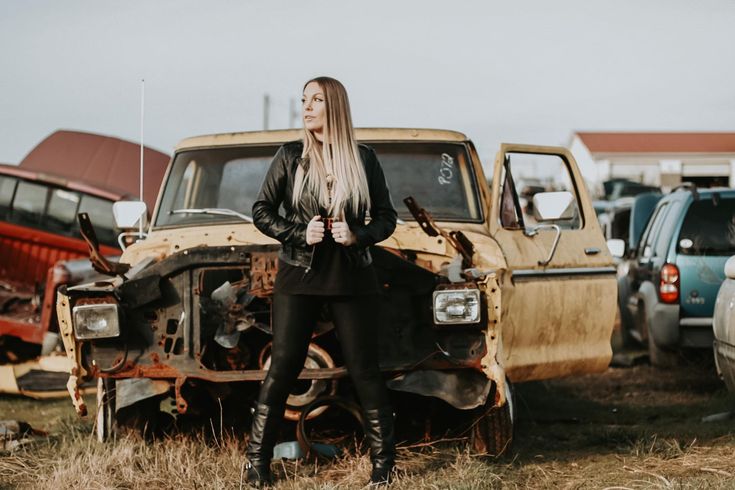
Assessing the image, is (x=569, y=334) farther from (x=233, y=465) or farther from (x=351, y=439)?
(x=233, y=465)

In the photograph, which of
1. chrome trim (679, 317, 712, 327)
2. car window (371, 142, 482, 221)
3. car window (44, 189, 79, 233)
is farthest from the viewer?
car window (44, 189, 79, 233)

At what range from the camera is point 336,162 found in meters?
4.71

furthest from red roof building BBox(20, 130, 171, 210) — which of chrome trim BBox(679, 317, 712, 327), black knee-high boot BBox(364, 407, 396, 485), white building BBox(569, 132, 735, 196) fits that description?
white building BBox(569, 132, 735, 196)

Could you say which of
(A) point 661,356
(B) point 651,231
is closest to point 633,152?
(B) point 651,231

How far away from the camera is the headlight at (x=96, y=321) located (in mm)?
5254

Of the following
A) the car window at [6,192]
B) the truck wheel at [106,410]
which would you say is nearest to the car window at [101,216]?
the car window at [6,192]

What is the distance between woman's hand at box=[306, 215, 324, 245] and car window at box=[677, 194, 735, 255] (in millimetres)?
5177

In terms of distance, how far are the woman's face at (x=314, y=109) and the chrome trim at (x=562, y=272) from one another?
1875 mm

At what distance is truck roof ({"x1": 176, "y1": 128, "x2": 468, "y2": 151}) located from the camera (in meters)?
6.72

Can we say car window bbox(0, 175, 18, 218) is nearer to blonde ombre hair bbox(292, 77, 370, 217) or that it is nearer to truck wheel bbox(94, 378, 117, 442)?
truck wheel bbox(94, 378, 117, 442)

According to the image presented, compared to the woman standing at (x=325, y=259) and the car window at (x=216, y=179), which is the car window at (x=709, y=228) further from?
the woman standing at (x=325, y=259)

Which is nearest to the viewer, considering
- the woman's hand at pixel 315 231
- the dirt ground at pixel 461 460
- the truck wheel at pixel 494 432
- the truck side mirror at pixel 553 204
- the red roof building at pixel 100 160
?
the woman's hand at pixel 315 231

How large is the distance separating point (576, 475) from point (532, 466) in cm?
23

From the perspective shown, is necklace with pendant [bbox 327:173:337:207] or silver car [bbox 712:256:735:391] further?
silver car [bbox 712:256:735:391]
